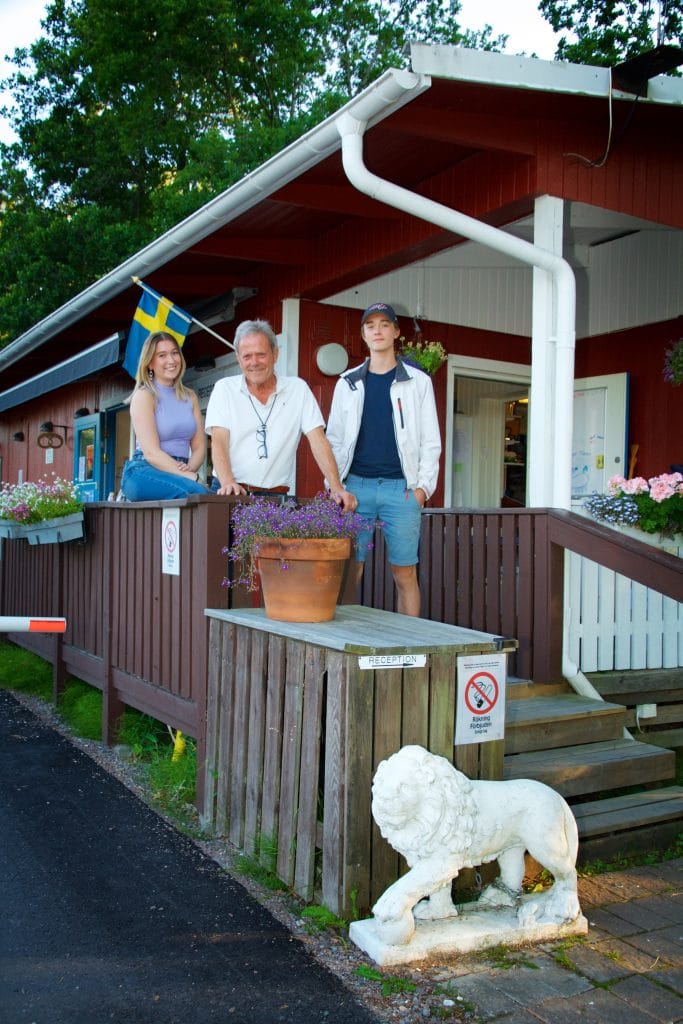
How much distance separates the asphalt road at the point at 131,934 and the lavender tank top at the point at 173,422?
163cm

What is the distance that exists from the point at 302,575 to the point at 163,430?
1489 mm

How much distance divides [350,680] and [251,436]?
4.60ft

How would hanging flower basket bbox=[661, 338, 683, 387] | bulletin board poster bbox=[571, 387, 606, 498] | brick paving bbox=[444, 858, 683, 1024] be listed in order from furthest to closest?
bulletin board poster bbox=[571, 387, 606, 498], hanging flower basket bbox=[661, 338, 683, 387], brick paving bbox=[444, 858, 683, 1024]

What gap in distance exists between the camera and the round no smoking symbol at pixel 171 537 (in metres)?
3.82

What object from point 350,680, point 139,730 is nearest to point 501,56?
point 350,680

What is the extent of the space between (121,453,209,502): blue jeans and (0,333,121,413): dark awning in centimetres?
294

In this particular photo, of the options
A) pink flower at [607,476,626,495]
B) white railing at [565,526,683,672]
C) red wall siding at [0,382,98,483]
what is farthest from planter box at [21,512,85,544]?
red wall siding at [0,382,98,483]

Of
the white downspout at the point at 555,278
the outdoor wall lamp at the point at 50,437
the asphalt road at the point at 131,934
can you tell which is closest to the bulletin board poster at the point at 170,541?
the asphalt road at the point at 131,934

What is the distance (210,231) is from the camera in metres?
5.48

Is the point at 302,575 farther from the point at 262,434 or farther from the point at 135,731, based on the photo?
the point at 135,731

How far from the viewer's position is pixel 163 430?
13.7 feet

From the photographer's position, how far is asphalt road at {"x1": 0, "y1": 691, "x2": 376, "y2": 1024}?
2170mm

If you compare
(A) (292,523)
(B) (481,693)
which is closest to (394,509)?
(A) (292,523)

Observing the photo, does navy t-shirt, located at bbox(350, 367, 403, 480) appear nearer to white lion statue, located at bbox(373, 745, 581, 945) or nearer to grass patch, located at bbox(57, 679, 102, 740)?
white lion statue, located at bbox(373, 745, 581, 945)
